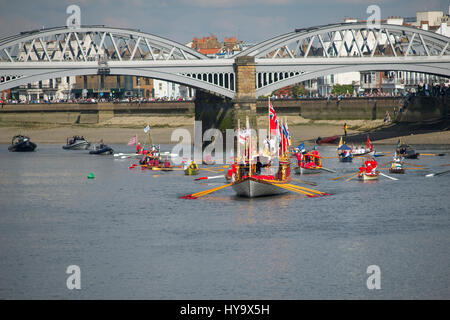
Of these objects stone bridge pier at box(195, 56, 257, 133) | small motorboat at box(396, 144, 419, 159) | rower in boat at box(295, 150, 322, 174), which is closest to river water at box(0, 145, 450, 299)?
rower in boat at box(295, 150, 322, 174)

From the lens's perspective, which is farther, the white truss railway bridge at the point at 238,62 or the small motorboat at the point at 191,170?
the white truss railway bridge at the point at 238,62

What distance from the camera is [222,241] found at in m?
41.7

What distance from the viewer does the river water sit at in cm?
3353

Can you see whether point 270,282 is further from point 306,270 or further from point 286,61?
point 286,61

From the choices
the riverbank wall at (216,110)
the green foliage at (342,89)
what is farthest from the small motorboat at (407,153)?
the green foliage at (342,89)

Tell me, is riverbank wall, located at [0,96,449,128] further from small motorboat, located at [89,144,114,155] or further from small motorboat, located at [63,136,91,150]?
small motorboat, located at [89,144,114,155]

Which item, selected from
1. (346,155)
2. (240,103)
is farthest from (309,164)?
(240,103)

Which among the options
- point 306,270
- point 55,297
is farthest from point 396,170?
point 55,297

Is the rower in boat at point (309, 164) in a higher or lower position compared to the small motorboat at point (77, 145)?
lower

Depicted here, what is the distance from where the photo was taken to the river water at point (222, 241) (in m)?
33.5

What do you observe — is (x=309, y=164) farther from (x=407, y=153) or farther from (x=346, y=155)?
(x=407, y=153)

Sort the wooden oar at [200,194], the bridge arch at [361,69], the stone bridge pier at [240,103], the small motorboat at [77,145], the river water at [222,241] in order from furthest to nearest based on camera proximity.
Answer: the small motorboat at [77,145] → the stone bridge pier at [240,103] → the bridge arch at [361,69] → the wooden oar at [200,194] → the river water at [222,241]

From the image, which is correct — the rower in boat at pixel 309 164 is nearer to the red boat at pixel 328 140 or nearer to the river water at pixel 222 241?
the river water at pixel 222 241
